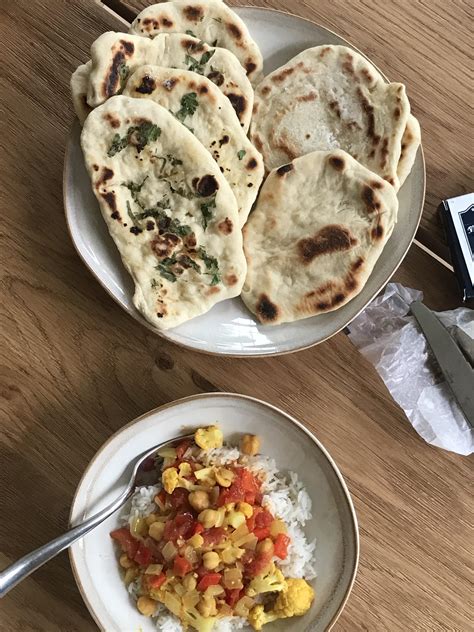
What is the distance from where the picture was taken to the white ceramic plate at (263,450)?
1.61 meters

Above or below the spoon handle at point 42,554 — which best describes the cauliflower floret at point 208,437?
above

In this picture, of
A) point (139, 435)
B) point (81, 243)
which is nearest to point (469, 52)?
point (81, 243)

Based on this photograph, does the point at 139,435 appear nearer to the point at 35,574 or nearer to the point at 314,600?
the point at 35,574

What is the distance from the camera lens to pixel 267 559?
1.64 meters

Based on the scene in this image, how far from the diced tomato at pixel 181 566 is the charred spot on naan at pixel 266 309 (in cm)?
62

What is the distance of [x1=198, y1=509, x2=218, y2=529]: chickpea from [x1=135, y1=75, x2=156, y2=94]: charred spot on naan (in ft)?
3.39

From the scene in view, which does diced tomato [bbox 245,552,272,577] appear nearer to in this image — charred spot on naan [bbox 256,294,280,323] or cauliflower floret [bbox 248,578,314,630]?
cauliflower floret [bbox 248,578,314,630]

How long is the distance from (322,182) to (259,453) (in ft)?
2.36

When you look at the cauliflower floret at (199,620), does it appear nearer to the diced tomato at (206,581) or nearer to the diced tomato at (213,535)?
the diced tomato at (206,581)

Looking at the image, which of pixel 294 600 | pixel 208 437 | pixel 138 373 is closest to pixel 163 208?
pixel 138 373

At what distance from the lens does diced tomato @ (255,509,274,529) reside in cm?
167

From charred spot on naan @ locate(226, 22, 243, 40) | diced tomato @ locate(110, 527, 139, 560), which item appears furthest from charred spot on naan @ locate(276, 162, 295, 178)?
diced tomato @ locate(110, 527, 139, 560)

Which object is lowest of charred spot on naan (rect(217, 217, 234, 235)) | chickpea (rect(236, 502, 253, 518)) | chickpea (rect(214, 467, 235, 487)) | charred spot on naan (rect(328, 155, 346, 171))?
chickpea (rect(236, 502, 253, 518))

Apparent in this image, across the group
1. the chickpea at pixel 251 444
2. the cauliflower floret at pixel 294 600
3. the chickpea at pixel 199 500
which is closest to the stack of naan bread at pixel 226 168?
the chickpea at pixel 251 444
